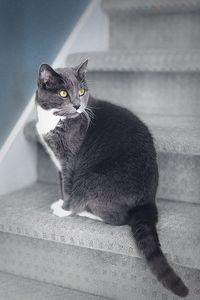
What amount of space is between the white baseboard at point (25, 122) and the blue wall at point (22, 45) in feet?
0.12

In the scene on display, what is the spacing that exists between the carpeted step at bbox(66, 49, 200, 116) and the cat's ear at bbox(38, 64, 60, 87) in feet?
1.25

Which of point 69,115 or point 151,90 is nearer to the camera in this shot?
point 69,115

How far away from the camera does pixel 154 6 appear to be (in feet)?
6.11

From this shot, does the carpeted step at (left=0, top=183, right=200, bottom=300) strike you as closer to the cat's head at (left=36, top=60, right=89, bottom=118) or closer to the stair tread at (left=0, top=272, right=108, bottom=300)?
the stair tread at (left=0, top=272, right=108, bottom=300)

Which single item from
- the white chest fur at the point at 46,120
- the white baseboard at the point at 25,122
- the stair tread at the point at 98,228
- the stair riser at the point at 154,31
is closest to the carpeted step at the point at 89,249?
the stair tread at the point at 98,228

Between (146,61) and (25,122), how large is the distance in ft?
1.76

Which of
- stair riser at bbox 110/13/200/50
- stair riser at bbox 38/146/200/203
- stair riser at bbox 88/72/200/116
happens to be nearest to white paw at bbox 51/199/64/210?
stair riser at bbox 38/146/200/203

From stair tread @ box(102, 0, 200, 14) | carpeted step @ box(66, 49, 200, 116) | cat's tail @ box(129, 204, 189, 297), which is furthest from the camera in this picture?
stair tread @ box(102, 0, 200, 14)

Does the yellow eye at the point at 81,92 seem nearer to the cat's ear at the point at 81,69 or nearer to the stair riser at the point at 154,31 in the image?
the cat's ear at the point at 81,69

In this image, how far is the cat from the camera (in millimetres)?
1354

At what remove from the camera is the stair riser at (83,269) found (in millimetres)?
1345

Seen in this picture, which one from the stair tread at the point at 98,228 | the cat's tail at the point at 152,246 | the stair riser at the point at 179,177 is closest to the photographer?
the cat's tail at the point at 152,246

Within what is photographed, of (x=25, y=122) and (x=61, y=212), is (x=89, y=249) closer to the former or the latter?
(x=61, y=212)

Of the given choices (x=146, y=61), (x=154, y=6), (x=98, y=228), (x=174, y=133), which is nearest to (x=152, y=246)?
(x=98, y=228)
